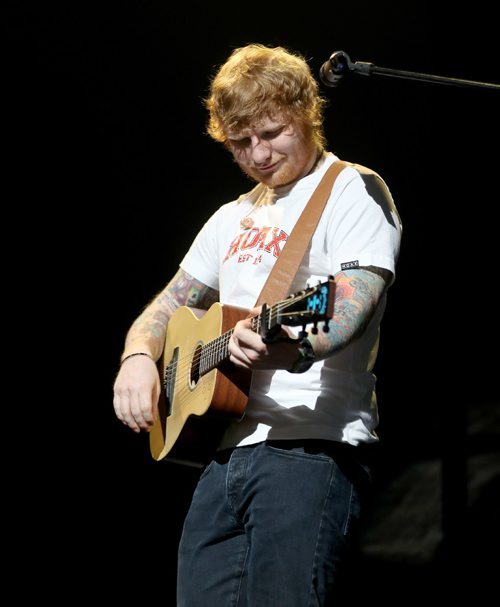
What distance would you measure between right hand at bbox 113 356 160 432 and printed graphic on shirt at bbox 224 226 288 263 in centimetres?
43

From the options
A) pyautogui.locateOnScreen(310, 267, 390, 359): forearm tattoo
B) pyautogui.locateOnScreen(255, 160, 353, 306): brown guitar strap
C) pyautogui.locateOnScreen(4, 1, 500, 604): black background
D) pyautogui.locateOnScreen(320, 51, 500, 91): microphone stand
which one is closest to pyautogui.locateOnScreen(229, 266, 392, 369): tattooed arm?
pyautogui.locateOnScreen(310, 267, 390, 359): forearm tattoo

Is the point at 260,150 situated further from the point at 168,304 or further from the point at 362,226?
the point at 168,304

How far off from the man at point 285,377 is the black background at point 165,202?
1395 millimetres

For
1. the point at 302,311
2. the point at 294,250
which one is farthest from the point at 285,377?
the point at 302,311

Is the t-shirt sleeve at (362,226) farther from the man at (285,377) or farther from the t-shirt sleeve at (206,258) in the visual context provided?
the t-shirt sleeve at (206,258)

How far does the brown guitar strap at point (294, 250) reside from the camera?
6.99 feet

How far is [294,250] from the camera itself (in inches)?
85.0

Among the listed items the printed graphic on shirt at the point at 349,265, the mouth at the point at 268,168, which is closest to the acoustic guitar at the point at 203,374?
the printed graphic on shirt at the point at 349,265

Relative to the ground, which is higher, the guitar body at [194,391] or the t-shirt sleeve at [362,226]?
the t-shirt sleeve at [362,226]

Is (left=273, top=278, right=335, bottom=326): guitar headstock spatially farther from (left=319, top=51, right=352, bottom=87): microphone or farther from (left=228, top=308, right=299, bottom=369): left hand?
(left=319, top=51, right=352, bottom=87): microphone

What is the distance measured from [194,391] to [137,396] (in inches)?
9.0

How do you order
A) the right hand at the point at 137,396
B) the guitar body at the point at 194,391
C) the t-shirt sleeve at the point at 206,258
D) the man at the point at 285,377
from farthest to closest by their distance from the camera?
the t-shirt sleeve at the point at 206,258 < the right hand at the point at 137,396 < the guitar body at the point at 194,391 < the man at the point at 285,377

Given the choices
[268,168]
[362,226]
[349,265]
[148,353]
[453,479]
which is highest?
[268,168]

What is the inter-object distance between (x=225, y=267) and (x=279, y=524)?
796 mm
